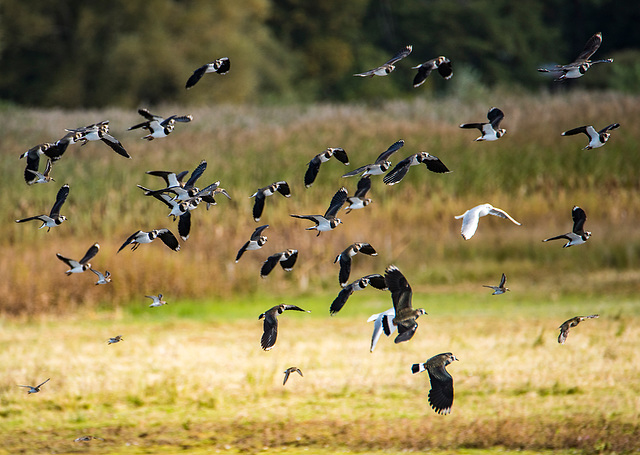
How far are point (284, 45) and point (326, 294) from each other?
26.8 meters

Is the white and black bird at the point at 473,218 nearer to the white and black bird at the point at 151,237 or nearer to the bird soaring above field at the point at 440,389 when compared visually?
the bird soaring above field at the point at 440,389

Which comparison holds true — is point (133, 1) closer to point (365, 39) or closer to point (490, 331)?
point (365, 39)

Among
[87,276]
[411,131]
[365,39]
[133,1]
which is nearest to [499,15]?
[365,39]

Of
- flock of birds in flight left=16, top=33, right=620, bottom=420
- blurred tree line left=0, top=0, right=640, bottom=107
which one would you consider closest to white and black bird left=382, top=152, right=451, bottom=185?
flock of birds in flight left=16, top=33, right=620, bottom=420

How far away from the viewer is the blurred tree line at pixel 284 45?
3431 cm

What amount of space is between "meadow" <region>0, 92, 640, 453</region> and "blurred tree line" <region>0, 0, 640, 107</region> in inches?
431

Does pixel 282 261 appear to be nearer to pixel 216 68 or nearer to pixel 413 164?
pixel 413 164

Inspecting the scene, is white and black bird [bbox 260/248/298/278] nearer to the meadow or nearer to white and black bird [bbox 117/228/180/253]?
white and black bird [bbox 117/228/180/253]

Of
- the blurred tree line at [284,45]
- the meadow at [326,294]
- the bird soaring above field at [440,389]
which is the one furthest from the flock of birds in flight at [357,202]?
the blurred tree line at [284,45]

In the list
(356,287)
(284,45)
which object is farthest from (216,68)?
(284,45)

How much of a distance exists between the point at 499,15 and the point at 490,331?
103 feet

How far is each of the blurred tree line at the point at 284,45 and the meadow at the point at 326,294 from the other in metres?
11.0

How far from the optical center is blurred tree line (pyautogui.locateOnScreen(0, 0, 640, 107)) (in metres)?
34.3

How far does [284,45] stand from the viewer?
133 feet
